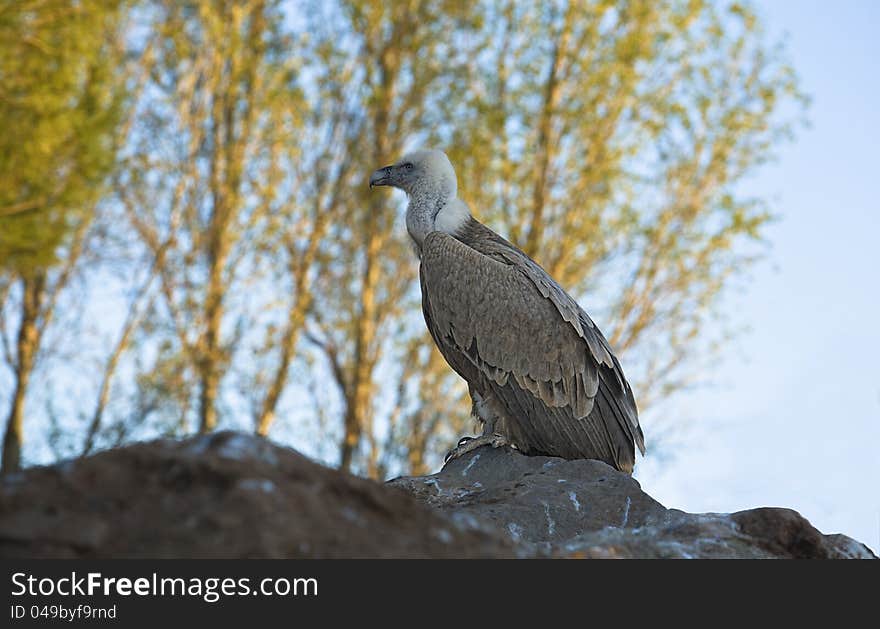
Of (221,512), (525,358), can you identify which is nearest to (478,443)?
(525,358)

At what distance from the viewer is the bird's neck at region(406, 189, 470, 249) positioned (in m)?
8.28

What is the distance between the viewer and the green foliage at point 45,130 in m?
16.0

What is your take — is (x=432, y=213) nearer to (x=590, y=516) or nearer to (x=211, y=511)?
(x=590, y=516)

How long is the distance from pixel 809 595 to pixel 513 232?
1586 cm

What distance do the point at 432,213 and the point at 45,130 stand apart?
390 inches

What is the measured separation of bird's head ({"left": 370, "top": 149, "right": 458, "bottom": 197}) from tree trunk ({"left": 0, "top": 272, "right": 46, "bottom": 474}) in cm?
1345

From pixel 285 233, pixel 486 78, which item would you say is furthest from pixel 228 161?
pixel 486 78

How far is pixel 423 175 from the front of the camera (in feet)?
28.6

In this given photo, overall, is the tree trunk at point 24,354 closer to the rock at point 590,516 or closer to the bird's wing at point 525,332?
the bird's wing at point 525,332

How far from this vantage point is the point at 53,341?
22422 mm

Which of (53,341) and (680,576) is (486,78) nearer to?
(53,341)

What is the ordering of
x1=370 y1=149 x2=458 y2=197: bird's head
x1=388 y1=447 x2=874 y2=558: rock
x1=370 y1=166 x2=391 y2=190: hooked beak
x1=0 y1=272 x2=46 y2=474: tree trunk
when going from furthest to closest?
1. x1=0 y1=272 x2=46 y2=474: tree trunk
2. x1=370 y1=166 x2=391 y2=190: hooked beak
3. x1=370 y1=149 x2=458 y2=197: bird's head
4. x1=388 y1=447 x2=874 y2=558: rock

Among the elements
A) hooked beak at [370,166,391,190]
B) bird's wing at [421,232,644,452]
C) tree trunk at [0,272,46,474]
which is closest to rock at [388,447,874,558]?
bird's wing at [421,232,644,452]

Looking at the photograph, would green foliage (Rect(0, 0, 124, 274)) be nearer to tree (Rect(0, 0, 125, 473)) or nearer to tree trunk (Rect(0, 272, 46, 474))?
tree (Rect(0, 0, 125, 473))
